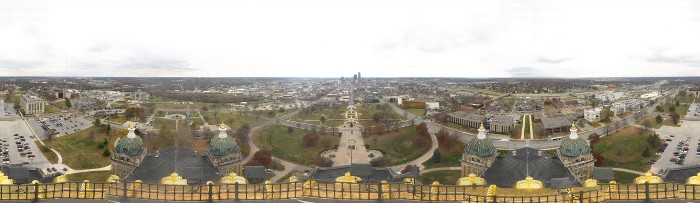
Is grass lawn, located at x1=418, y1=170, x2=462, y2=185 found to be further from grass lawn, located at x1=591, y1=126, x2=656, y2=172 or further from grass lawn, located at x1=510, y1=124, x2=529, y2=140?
grass lawn, located at x1=591, y1=126, x2=656, y2=172

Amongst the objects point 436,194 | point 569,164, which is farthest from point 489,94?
point 436,194

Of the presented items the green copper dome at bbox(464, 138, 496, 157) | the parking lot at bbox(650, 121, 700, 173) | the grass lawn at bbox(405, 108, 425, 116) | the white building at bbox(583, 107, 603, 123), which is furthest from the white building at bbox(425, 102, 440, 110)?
the green copper dome at bbox(464, 138, 496, 157)

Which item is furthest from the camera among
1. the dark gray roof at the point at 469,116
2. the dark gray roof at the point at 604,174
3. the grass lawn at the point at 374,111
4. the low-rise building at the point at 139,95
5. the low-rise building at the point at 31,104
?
the grass lawn at the point at 374,111

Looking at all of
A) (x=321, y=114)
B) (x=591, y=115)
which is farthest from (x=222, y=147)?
(x=591, y=115)

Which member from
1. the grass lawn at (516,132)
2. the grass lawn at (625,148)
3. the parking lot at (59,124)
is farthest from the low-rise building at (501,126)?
the parking lot at (59,124)

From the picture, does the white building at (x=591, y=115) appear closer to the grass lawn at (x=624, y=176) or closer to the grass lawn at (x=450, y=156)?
the grass lawn at (x=624, y=176)
